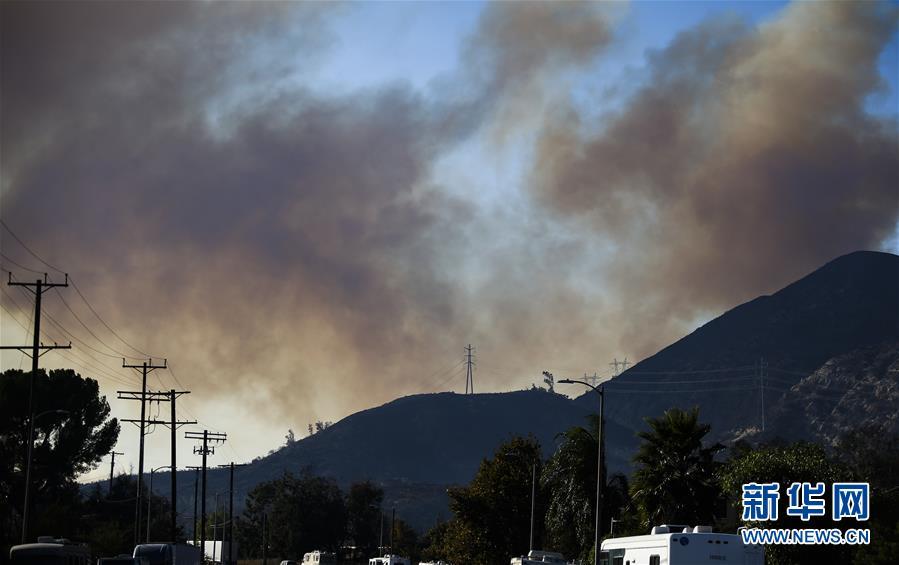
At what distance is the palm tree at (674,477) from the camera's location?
62.4 meters

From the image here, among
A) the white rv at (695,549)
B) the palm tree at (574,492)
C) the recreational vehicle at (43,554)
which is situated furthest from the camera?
the palm tree at (574,492)

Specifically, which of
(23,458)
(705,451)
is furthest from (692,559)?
(23,458)

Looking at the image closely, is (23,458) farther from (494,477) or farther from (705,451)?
(705,451)

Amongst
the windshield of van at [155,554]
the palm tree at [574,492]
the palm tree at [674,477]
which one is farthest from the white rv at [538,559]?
the windshield of van at [155,554]

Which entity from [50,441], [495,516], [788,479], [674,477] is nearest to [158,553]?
[674,477]

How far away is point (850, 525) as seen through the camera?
183 feet

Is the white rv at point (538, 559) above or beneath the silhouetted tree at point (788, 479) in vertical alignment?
beneath

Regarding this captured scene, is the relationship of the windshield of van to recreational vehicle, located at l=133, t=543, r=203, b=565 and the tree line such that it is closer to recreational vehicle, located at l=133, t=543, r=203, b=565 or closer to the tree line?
A: recreational vehicle, located at l=133, t=543, r=203, b=565

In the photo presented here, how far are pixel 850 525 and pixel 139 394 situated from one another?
64340 millimetres

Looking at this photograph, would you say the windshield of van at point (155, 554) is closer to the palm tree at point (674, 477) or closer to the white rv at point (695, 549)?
the palm tree at point (674, 477)

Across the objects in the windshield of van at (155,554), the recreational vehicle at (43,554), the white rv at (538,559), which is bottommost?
the windshield of van at (155,554)

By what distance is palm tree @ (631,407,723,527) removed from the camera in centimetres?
6241

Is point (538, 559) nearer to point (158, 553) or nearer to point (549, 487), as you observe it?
point (158, 553)

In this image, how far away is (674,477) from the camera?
6247 centimetres
